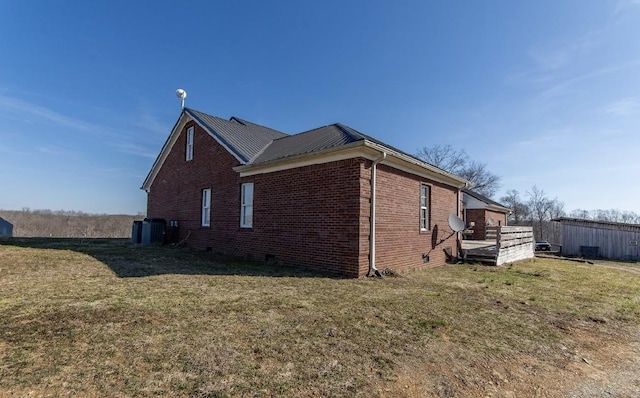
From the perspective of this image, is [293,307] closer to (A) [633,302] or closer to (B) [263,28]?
(A) [633,302]

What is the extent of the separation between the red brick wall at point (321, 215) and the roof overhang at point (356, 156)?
6.3 inches

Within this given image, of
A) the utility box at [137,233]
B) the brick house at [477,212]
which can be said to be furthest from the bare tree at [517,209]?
the utility box at [137,233]

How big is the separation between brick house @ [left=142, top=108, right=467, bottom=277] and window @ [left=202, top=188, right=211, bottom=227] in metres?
0.04

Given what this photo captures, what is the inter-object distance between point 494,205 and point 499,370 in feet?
79.2

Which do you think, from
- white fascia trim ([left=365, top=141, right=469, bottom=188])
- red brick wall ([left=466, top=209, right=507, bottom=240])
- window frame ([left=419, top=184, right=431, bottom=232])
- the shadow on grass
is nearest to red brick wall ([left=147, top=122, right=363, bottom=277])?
the shadow on grass

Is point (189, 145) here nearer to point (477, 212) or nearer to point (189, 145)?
point (189, 145)

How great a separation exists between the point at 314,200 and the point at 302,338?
5.17 m

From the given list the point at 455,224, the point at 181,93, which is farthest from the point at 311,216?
the point at 181,93

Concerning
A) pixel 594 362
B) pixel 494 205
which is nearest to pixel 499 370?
pixel 594 362

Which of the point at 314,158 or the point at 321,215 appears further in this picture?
the point at 314,158

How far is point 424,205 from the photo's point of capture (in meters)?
10.9

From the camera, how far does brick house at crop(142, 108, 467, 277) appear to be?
812 cm

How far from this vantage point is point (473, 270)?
1027 centimetres

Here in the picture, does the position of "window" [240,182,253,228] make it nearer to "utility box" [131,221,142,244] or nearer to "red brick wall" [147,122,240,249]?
"red brick wall" [147,122,240,249]
